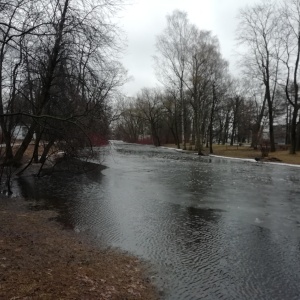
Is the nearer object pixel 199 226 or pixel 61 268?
pixel 61 268

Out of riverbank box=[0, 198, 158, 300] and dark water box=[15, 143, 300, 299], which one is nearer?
riverbank box=[0, 198, 158, 300]

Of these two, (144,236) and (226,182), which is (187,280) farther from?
(226,182)

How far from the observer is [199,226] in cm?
952

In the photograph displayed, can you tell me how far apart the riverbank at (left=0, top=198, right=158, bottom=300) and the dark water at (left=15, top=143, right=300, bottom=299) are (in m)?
0.50

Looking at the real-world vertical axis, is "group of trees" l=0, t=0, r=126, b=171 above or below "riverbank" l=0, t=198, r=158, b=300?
above

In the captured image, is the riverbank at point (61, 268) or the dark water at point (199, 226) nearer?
the riverbank at point (61, 268)

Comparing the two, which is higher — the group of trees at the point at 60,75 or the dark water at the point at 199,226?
the group of trees at the point at 60,75

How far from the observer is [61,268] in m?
6.05

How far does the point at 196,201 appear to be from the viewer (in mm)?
12883

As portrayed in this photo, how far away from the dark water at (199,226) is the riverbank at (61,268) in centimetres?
50

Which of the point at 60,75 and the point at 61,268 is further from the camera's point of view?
the point at 60,75

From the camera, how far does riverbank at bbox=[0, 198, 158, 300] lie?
5059 mm

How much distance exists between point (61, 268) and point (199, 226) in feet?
15.0

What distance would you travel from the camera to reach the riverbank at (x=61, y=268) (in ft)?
16.6
